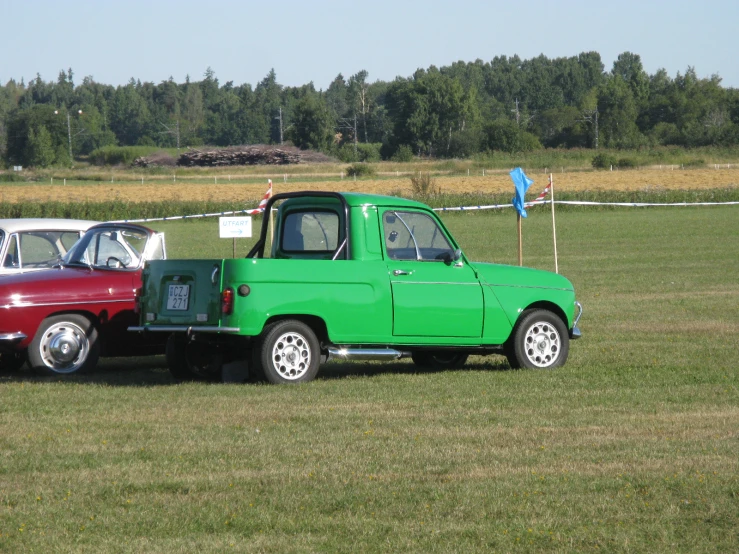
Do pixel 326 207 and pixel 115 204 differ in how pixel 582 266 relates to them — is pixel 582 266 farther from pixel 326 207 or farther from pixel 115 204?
pixel 115 204

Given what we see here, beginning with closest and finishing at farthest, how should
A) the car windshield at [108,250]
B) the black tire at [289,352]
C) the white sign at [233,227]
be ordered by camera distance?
the black tire at [289,352], the car windshield at [108,250], the white sign at [233,227]

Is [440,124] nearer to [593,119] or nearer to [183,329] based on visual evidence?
[593,119]

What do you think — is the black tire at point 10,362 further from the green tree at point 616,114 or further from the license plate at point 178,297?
the green tree at point 616,114

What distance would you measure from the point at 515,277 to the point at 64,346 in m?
4.84

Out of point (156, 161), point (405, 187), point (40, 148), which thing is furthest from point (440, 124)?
point (405, 187)

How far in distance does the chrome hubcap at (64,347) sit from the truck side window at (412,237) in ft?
11.3

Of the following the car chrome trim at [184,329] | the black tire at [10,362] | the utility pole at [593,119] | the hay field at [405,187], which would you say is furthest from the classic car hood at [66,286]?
the utility pole at [593,119]

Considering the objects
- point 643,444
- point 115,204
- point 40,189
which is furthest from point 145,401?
point 40,189

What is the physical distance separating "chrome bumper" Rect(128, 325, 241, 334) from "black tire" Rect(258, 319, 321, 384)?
1.41ft

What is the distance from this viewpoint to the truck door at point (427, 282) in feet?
38.3

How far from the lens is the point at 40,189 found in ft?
255

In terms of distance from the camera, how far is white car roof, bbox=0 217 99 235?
13.4m

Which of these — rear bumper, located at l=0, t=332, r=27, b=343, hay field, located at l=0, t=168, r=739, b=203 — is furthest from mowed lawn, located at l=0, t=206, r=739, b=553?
hay field, located at l=0, t=168, r=739, b=203

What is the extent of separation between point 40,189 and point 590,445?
7366cm
